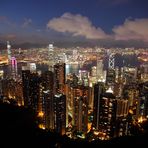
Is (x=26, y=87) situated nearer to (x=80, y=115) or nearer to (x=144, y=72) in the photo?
(x=80, y=115)

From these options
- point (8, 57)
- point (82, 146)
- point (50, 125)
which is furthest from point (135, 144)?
point (8, 57)

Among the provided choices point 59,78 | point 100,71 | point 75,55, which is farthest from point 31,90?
point 75,55

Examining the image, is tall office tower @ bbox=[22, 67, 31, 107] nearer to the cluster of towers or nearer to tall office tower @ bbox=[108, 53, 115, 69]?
the cluster of towers

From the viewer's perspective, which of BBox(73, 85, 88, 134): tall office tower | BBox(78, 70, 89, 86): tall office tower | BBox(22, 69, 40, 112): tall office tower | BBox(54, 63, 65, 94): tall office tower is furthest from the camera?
BBox(78, 70, 89, 86): tall office tower

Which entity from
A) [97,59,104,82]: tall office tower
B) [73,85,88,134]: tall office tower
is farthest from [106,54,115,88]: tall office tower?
[73,85,88,134]: tall office tower

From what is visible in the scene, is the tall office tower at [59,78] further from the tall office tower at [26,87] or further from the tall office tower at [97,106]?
the tall office tower at [97,106]

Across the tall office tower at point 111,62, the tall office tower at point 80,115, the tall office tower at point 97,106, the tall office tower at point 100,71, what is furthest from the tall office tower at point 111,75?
the tall office tower at point 80,115
